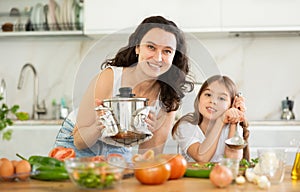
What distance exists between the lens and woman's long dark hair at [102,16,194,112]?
1.72 m

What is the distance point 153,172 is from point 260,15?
2.20m

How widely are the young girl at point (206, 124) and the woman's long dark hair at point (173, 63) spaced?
2.6 inches

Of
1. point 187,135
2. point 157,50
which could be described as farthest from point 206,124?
point 157,50

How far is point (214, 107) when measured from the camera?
196 centimetres

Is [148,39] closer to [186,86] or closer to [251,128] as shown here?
[186,86]

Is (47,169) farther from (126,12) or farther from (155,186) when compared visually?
(126,12)

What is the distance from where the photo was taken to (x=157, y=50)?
1.67 meters

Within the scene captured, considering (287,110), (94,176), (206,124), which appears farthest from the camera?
(287,110)

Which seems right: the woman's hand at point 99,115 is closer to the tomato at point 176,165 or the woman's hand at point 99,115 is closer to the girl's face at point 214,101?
the tomato at point 176,165

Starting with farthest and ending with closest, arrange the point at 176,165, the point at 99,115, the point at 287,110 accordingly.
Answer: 1. the point at 287,110
2. the point at 99,115
3. the point at 176,165

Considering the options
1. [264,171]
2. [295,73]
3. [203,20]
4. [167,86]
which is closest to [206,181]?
[264,171]

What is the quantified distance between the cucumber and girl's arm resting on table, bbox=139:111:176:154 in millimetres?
141

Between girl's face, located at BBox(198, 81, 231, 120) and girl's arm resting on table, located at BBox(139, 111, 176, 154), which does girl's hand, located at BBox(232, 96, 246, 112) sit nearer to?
girl's face, located at BBox(198, 81, 231, 120)

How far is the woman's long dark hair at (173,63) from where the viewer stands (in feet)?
5.65
